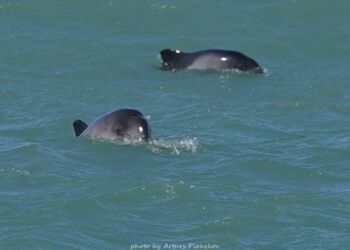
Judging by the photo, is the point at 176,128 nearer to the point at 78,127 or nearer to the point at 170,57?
the point at 78,127

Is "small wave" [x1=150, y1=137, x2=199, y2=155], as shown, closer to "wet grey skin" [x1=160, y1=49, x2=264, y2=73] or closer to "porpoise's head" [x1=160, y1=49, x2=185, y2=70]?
"wet grey skin" [x1=160, y1=49, x2=264, y2=73]

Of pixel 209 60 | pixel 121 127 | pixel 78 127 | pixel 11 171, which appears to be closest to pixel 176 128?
pixel 121 127

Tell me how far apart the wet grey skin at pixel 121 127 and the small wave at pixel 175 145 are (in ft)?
0.74

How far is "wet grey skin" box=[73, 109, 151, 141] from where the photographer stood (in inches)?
894

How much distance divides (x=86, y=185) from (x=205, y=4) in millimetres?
13700

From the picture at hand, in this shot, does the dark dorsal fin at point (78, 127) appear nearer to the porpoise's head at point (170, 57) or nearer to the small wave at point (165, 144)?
the small wave at point (165, 144)

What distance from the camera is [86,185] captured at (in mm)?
20688

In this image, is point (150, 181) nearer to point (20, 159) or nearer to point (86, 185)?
point (86, 185)

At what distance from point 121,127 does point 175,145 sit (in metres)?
0.93

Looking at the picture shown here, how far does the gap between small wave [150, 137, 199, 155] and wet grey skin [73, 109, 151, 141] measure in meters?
0.23

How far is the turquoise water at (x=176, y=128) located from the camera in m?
19.1

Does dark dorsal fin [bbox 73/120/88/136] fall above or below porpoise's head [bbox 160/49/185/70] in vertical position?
below

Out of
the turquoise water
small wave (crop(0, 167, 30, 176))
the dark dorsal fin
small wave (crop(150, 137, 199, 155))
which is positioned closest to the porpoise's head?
the turquoise water

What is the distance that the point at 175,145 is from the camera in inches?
900
